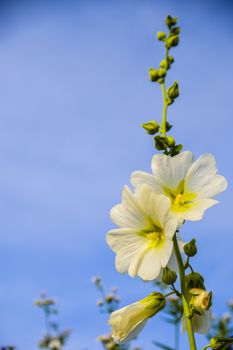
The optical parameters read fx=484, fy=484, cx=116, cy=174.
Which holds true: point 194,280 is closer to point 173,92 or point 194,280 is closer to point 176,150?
point 176,150

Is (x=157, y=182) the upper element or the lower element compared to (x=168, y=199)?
upper

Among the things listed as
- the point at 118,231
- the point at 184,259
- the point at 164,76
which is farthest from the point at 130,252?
the point at 164,76

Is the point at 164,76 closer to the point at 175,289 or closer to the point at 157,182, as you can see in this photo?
the point at 157,182

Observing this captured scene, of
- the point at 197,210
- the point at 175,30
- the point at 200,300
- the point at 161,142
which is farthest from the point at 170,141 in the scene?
the point at 175,30

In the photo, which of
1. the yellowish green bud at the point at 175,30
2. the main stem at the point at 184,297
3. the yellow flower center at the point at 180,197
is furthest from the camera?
the yellowish green bud at the point at 175,30

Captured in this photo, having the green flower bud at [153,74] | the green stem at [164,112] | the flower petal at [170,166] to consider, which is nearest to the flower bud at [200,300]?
the flower petal at [170,166]

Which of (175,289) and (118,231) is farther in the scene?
(118,231)

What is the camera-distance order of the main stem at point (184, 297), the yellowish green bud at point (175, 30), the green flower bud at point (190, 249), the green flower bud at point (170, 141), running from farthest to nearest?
the yellowish green bud at point (175, 30)
the green flower bud at point (170, 141)
the green flower bud at point (190, 249)
the main stem at point (184, 297)

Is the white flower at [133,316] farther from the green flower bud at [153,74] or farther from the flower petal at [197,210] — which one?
the green flower bud at [153,74]
